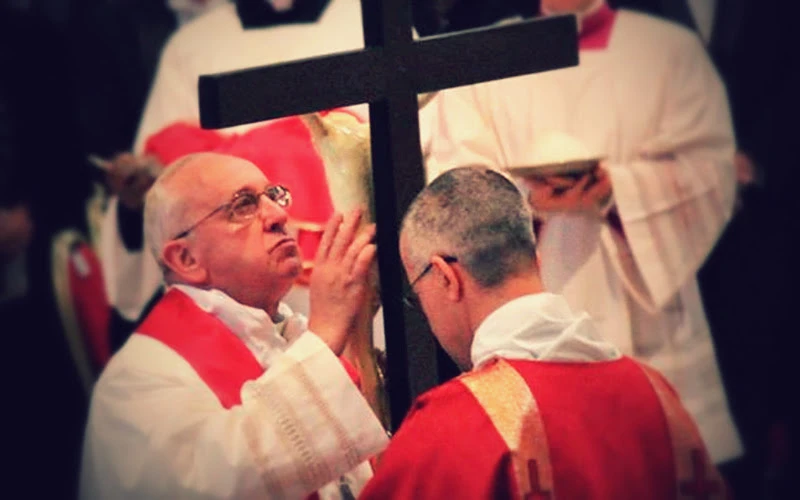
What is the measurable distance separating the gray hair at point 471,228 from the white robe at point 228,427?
0.82 feet

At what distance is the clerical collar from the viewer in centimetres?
432

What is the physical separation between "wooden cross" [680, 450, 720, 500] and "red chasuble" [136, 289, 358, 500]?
58 centimetres

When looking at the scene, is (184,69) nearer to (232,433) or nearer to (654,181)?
(654,181)

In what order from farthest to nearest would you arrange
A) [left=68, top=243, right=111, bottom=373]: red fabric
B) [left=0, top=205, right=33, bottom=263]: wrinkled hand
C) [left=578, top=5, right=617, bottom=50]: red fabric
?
[left=68, top=243, right=111, bottom=373]: red fabric
[left=0, top=205, right=33, bottom=263]: wrinkled hand
[left=578, top=5, right=617, bottom=50]: red fabric

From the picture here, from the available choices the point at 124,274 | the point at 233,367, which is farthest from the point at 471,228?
the point at 124,274

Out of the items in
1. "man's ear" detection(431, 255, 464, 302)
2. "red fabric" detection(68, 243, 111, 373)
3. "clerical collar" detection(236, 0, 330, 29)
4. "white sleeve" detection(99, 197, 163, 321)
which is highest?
"clerical collar" detection(236, 0, 330, 29)

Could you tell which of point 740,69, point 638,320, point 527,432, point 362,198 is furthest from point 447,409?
point 740,69

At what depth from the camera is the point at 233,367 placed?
10.1 ft

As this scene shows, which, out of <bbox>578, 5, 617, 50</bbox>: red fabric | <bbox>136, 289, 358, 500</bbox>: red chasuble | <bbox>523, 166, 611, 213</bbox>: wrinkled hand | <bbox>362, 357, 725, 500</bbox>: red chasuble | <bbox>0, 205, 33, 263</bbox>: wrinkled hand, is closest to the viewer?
<bbox>362, 357, 725, 500</bbox>: red chasuble

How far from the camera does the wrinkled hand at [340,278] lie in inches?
121

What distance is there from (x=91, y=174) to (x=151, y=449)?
1584mm

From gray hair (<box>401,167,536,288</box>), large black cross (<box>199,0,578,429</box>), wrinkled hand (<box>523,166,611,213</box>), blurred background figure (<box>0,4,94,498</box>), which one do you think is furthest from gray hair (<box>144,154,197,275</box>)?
blurred background figure (<box>0,4,94,498</box>)

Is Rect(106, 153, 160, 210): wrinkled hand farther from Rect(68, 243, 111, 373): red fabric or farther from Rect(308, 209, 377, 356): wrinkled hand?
Rect(308, 209, 377, 356): wrinkled hand

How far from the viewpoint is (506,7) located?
12.8ft
